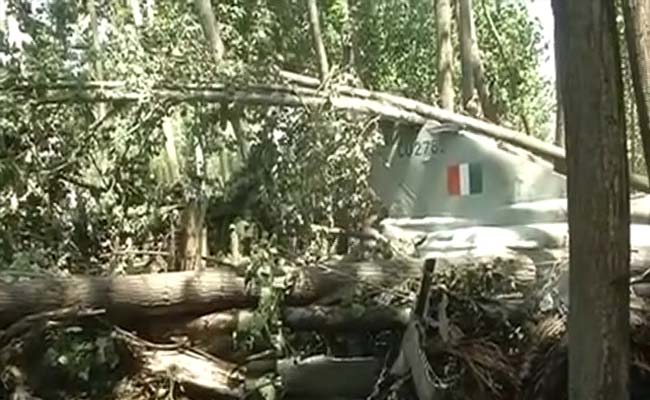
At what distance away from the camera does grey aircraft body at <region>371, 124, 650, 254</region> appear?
233 inches

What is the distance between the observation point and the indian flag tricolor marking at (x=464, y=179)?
628 centimetres

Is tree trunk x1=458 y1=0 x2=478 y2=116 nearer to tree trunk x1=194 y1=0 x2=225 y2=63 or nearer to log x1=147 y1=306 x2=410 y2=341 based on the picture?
tree trunk x1=194 y1=0 x2=225 y2=63

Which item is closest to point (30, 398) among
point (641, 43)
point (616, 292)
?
point (616, 292)

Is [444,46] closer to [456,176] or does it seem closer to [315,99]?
[315,99]

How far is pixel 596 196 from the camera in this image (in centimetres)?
333

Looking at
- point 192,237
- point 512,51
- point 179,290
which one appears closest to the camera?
point 179,290

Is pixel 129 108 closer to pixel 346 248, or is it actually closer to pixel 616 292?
pixel 346 248

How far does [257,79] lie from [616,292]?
3897 mm

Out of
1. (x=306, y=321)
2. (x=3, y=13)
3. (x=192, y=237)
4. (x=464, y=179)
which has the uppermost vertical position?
(x=3, y=13)

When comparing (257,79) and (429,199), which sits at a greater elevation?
(257,79)

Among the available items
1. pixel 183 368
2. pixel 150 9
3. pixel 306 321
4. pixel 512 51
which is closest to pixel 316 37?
pixel 150 9

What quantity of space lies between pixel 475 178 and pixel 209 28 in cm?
305

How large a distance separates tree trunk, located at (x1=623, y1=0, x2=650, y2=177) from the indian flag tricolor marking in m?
1.56

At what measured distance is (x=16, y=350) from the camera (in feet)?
16.8
